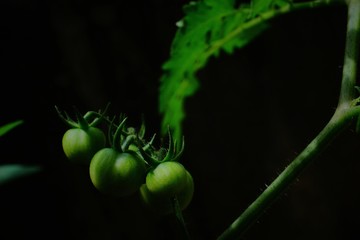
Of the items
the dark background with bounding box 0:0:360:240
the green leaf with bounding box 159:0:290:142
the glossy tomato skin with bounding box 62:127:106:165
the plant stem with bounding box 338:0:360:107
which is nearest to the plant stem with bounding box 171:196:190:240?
the glossy tomato skin with bounding box 62:127:106:165

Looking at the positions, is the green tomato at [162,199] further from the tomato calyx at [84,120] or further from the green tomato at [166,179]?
the tomato calyx at [84,120]

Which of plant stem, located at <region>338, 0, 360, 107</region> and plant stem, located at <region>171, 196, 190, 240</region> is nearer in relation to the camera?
plant stem, located at <region>171, 196, 190, 240</region>

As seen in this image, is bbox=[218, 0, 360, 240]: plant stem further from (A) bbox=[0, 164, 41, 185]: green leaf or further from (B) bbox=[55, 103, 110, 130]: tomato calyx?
(A) bbox=[0, 164, 41, 185]: green leaf

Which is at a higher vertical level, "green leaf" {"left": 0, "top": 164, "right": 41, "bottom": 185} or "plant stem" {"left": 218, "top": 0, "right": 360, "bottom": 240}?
"plant stem" {"left": 218, "top": 0, "right": 360, "bottom": 240}

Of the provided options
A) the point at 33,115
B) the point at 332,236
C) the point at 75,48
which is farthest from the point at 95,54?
the point at 332,236

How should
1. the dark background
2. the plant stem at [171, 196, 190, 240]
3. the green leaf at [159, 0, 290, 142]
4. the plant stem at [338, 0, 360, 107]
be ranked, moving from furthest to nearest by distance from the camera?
the dark background
the green leaf at [159, 0, 290, 142]
the plant stem at [338, 0, 360, 107]
the plant stem at [171, 196, 190, 240]

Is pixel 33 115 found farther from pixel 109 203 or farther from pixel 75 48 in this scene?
pixel 109 203

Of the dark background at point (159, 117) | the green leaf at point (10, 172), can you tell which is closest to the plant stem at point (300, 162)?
the green leaf at point (10, 172)
